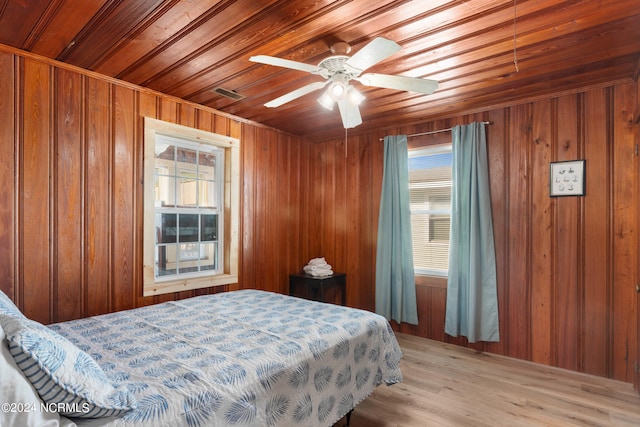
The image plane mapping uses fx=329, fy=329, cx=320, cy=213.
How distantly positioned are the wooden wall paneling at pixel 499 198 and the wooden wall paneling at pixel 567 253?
0.42 meters

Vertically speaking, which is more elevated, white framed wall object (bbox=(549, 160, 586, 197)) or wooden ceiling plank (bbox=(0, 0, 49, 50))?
wooden ceiling plank (bbox=(0, 0, 49, 50))

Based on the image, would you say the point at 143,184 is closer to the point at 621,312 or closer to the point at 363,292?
the point at 363,292

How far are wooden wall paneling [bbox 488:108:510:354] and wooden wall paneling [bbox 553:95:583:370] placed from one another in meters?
0.42

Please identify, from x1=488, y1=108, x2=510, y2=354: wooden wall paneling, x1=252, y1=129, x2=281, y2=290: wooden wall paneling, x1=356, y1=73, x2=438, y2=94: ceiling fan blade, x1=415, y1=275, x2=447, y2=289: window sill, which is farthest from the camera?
x1=252, y1=129, x2=281, y2=290: wooden wall paneling

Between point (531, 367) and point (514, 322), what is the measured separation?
1.31ft

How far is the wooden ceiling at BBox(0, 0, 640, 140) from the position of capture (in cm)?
181

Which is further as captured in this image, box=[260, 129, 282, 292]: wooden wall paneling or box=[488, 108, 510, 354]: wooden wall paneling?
box=[260, 129, 282, 292]: wooden wall paneling

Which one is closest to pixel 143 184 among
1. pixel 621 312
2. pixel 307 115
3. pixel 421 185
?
pixel 307 115

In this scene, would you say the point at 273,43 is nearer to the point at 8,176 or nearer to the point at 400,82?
the point at 400,82

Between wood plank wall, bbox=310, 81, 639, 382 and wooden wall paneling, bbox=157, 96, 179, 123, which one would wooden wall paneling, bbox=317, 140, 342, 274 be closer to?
wood plank wall, bbox=310, 81, 639, 382

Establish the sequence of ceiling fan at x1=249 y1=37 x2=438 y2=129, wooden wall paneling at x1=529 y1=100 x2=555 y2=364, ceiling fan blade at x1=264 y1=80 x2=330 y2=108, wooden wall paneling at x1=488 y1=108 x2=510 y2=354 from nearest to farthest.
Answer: ceiling fan at x1=249 y1=37 x2=438 y2=129
ceiling fan blade at x1=264 y1=80 x2=330 y2=108
wooden wall paneling at x1=529 y1=100 x2=555 y2=364
wooden wall paneling at x1=488 y1=108 x2=510 y2=354

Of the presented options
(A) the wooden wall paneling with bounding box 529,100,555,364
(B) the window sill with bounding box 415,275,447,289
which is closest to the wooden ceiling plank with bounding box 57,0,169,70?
(A) the wooden wall paneling with bounding box 529,100,555,364

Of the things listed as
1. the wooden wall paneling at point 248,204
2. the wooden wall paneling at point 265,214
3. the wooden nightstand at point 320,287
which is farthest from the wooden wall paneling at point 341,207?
the wooden wall paneling at point 248,204

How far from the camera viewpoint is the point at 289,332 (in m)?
1.98
